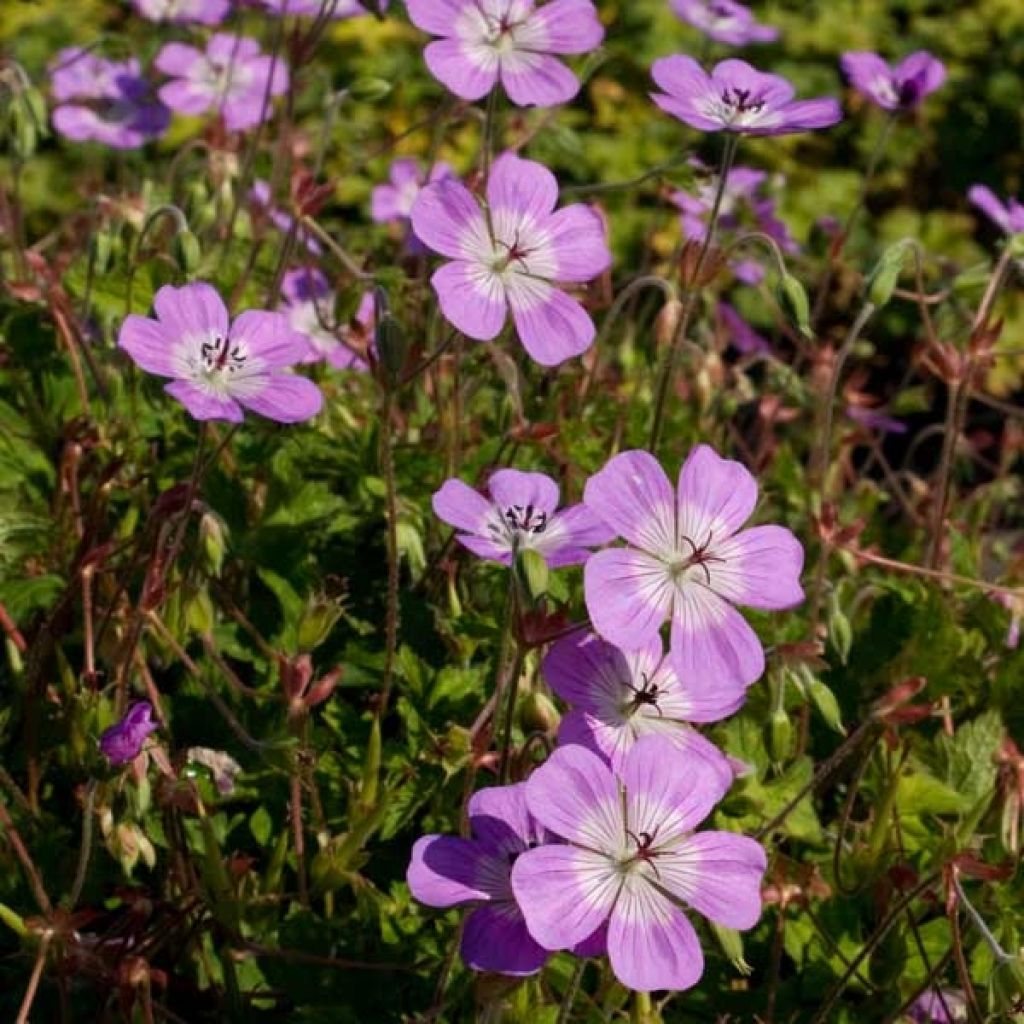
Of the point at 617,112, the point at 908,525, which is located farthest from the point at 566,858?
the point at 617,112

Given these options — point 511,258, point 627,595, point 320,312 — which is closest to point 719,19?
point 320,312

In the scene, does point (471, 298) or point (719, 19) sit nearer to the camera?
point (471, 298)

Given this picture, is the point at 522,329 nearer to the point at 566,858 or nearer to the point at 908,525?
the point at 566,858

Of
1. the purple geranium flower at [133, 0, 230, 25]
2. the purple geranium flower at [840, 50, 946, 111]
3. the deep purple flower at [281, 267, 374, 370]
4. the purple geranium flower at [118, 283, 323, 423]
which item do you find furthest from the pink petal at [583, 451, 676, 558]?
the purple geranium flower at [133, 0, 230, 25]

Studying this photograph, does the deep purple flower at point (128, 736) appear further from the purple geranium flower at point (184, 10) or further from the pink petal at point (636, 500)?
the purple geranium flower at point (184, 10)

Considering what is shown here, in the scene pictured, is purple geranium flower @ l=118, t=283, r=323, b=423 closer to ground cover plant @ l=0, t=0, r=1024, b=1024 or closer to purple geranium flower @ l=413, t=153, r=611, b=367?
ground cover plant @ l=0, t=0, r=1024, b=1024

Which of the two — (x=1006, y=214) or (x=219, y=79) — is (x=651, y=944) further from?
(x=219, y=79)
